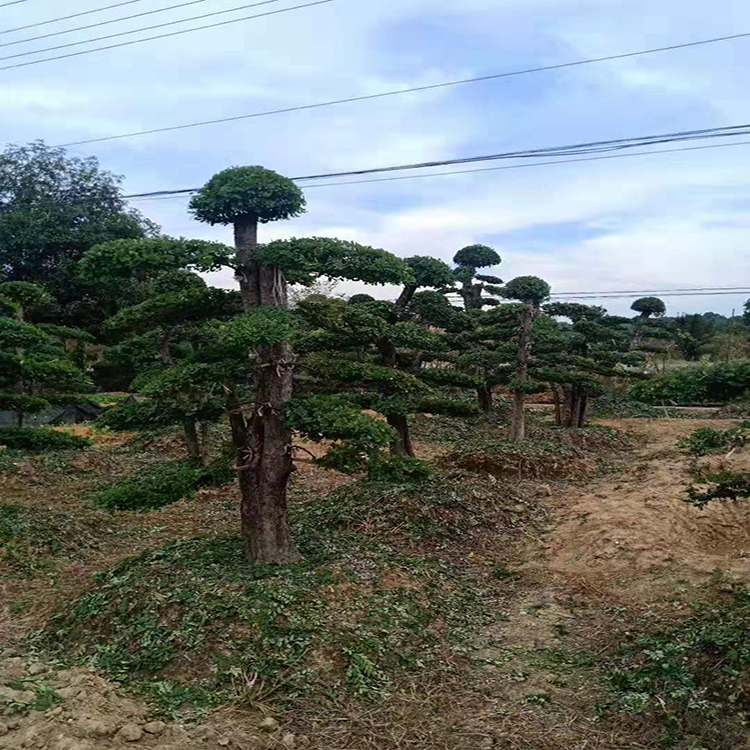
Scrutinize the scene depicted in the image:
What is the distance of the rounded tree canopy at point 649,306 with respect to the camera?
24.2 metres

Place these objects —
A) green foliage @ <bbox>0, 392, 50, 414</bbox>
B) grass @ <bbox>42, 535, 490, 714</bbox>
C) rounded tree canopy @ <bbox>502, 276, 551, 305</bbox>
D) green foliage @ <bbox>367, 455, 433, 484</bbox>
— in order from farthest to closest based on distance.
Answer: rounded tree canopy @ <bbox>502, 276, 551, 305</bbox> → green foliage @ <bbox>0, 392, 50, 414</bbox> → green foliage @ <bbox>367, 455, 433, 484</bbox> → grass @ <bbox>42, 535, 490, 714</bbox>

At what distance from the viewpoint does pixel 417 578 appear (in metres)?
6.89

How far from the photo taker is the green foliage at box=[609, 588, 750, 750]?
4410 mm

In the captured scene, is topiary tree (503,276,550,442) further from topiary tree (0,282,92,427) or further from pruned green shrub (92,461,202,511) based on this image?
pruned green shrub (92,461,202,511)

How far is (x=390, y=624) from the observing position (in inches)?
228

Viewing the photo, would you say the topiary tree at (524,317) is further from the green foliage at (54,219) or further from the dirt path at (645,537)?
the green foliage at (54,219)

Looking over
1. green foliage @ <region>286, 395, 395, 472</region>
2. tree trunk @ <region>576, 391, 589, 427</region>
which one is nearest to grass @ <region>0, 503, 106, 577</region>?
green foliage @ <region>286, 395, 395, 472</region>

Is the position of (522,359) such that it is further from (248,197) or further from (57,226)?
(57,226)

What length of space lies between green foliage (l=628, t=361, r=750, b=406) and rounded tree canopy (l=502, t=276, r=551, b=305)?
10326 millimetres

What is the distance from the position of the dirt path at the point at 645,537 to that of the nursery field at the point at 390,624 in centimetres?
4

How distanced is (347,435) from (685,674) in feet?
10.8

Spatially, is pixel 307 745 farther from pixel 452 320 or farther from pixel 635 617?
pixel 452 320

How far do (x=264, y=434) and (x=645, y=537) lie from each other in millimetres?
5071

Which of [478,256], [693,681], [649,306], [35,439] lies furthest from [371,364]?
[649,306]
